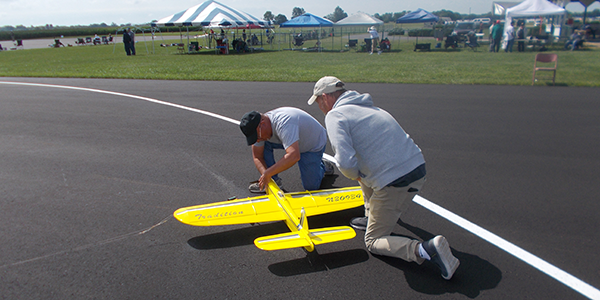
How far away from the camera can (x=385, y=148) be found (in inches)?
124

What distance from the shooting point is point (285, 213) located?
3.88 m

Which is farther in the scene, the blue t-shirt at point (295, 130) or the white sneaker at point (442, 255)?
the blue t-shirt at point (295, 130)

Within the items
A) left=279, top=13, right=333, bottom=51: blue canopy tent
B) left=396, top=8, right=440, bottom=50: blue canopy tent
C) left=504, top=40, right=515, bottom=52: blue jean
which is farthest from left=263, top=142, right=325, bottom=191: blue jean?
left=396, top=8, right=440, bottom=50: blue canopy tent

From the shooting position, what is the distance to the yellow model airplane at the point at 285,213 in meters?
3.35

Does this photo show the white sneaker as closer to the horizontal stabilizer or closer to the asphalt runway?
the asphalt runway

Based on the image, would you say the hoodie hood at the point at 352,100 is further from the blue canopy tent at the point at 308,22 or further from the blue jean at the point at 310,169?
the blue canopy tent at the point at 308,22

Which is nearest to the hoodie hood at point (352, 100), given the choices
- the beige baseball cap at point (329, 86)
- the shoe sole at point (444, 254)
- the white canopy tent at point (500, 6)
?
the beige baseball cap at point (329, 86)

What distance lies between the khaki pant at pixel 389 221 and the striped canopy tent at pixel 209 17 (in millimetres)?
26685

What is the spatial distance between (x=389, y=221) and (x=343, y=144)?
885mm

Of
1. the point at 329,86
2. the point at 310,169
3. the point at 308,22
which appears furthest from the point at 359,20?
the point at 329,86

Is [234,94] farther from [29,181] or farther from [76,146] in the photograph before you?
[29,181]

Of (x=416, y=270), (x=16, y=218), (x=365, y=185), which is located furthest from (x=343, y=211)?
(x=16, y=218)

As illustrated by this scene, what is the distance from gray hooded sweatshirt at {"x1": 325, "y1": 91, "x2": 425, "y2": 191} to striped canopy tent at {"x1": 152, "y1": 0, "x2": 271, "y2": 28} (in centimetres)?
2649

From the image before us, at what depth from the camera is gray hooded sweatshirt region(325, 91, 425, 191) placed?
3.12m
